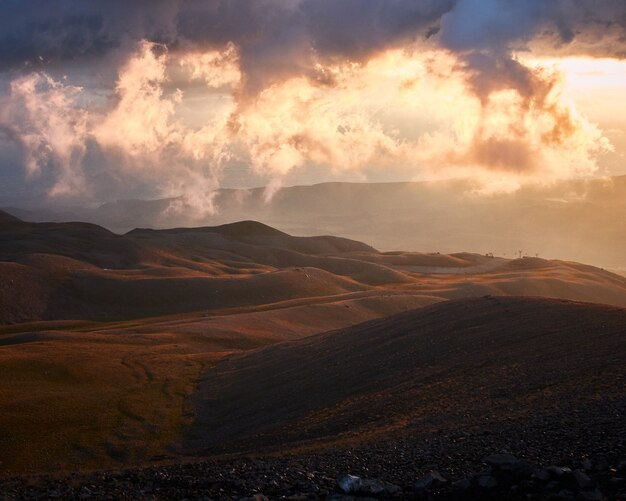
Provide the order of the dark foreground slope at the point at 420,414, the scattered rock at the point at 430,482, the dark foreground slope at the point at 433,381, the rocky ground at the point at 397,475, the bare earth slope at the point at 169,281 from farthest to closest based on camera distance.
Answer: the bare earth slope at the point at 169,281 → the dark foreground slope at the point at 433,381 → the dark foreground slope at the point at 420,414 → the scattered rock at the point at 430,482 → the rocky ground at the point at 397,475

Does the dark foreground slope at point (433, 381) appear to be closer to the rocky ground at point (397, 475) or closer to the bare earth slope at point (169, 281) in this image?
the rocky ground at point (397, 475)

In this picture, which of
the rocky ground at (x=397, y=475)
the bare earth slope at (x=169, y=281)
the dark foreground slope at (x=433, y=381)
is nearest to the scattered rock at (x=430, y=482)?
the rocky ground at (x=397, y=475)

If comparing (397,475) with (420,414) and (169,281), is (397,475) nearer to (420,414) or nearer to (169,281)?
(420,414)

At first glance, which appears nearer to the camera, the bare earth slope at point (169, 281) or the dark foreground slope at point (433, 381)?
the dark foreground slope at point (433, 381)

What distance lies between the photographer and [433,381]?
4031cm

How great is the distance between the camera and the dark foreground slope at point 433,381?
28891mm

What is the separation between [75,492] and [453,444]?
1256 cm

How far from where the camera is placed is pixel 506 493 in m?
16.9

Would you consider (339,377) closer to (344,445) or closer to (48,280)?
(344,445)

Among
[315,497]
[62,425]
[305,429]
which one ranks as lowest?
[62,425]

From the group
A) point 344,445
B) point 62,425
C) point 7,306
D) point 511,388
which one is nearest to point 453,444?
point 344,445

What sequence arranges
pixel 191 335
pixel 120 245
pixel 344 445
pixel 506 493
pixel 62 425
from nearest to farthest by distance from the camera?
pixel 506 493, pixel 344 445, pixel 62 425, pixel 191 335, pixel 120 245

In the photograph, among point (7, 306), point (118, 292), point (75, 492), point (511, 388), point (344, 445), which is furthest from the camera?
point (118, 292)

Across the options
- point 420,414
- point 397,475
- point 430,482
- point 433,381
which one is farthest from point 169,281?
point 430,482
